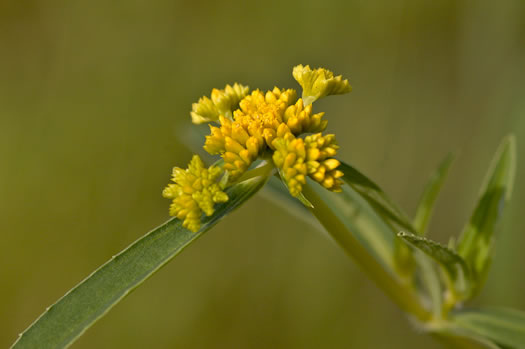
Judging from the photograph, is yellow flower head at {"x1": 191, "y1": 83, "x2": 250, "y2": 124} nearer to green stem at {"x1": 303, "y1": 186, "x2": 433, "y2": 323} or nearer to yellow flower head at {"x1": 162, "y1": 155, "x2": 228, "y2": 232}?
yellow flower head at {"x1": 162, "y1": 155, "x2": 228, "y2": 232}

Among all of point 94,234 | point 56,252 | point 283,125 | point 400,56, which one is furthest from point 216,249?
point 283,125

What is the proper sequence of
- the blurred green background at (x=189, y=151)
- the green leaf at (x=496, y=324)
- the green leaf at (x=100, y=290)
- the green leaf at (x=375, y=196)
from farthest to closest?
the blurred green background at (x=189, y=151), the green leaf at (x=496, y=324), the green leaf at (x=375, y=196), the green leaf at (x=100, y=290)

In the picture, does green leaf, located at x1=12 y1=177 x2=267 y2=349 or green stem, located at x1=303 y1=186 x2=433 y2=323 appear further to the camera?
green stem, located at x1=303 y1=186 x2=433 y2=323

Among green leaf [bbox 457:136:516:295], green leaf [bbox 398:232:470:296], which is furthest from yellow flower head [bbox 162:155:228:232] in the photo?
green leaf [bbox 457:136:516:295]

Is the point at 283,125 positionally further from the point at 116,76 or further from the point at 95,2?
the point at 95,2

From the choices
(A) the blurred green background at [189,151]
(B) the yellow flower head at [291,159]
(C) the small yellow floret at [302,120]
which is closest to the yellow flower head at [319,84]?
(C) the small yellow floret at [302,120]

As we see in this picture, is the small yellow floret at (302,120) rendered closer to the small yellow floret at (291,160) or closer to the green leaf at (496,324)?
the small yellow floret at (291,160)

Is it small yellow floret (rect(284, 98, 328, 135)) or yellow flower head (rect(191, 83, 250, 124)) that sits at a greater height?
yellow flower head (rect(191, 83, 250, 124))
